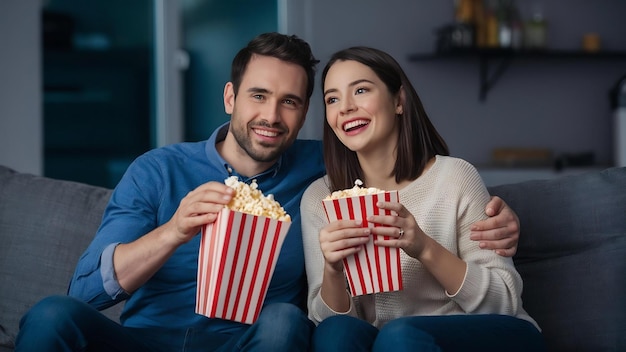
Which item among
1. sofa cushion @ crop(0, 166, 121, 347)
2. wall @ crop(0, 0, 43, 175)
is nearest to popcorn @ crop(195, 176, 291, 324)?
sofa cushion @ crop(0, 166, 121, 347)

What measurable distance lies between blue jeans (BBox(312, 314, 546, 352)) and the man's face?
55 centimetres

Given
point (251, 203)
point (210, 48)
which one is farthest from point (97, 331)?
point (210, 48)

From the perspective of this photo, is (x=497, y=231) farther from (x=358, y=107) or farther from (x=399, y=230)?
(x=358, y=107)

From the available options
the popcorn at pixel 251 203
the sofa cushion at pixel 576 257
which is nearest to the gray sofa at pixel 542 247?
the sofa cushion at pixel 576 257

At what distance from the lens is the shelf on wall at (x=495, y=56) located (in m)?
4.93

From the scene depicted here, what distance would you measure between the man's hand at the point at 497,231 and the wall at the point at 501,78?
2.90m

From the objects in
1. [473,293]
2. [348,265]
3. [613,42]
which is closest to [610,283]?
[473,293]

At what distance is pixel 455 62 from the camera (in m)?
5.15

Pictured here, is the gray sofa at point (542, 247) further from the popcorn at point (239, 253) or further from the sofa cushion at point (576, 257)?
the popcorn at point (239, 253)

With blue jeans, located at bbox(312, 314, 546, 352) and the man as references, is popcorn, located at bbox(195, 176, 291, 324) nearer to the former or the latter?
the man

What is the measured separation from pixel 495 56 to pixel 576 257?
10.3ft

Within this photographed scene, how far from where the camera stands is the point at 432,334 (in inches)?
67.1

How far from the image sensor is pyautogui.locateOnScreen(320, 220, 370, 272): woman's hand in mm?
1776

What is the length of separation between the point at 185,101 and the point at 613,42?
2838 millimetres
